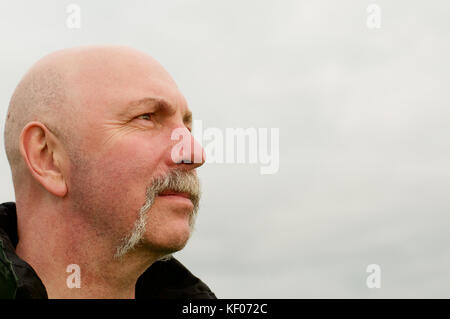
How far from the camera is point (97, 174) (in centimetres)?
642

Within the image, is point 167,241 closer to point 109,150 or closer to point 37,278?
point 109,150

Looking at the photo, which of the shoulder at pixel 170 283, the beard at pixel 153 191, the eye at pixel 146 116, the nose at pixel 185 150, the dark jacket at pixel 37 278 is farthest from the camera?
the shoulder at pixel 170 283

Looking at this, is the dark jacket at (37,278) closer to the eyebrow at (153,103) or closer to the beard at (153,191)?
the beard at (153,191)

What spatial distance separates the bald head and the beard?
35.0 inches

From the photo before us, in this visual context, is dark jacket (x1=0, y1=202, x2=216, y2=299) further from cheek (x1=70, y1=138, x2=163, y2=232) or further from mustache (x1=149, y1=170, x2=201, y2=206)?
mustache (x1=149, y1=170, x2=201, y2=206)

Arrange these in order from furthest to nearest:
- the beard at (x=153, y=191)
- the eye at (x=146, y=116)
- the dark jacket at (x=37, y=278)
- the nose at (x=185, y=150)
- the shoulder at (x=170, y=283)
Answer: the shoulder at (x=170, y=283) → the eye at (x=146, y=116) → the nose at (x=185, y=150) → the beard at (x=153, y=191) → the dark jacket at (x=37, y=278)

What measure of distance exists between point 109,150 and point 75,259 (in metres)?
1.15

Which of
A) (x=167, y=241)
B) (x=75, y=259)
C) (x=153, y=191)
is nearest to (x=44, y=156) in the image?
(x=75, y=259)

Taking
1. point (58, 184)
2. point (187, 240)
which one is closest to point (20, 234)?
point (58, 184)

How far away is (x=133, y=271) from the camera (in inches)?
267

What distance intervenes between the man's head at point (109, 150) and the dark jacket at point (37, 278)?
388mm

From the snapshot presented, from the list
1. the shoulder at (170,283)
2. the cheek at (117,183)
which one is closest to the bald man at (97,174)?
the cheek at (117,183)

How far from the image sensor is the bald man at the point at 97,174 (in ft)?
21.0
